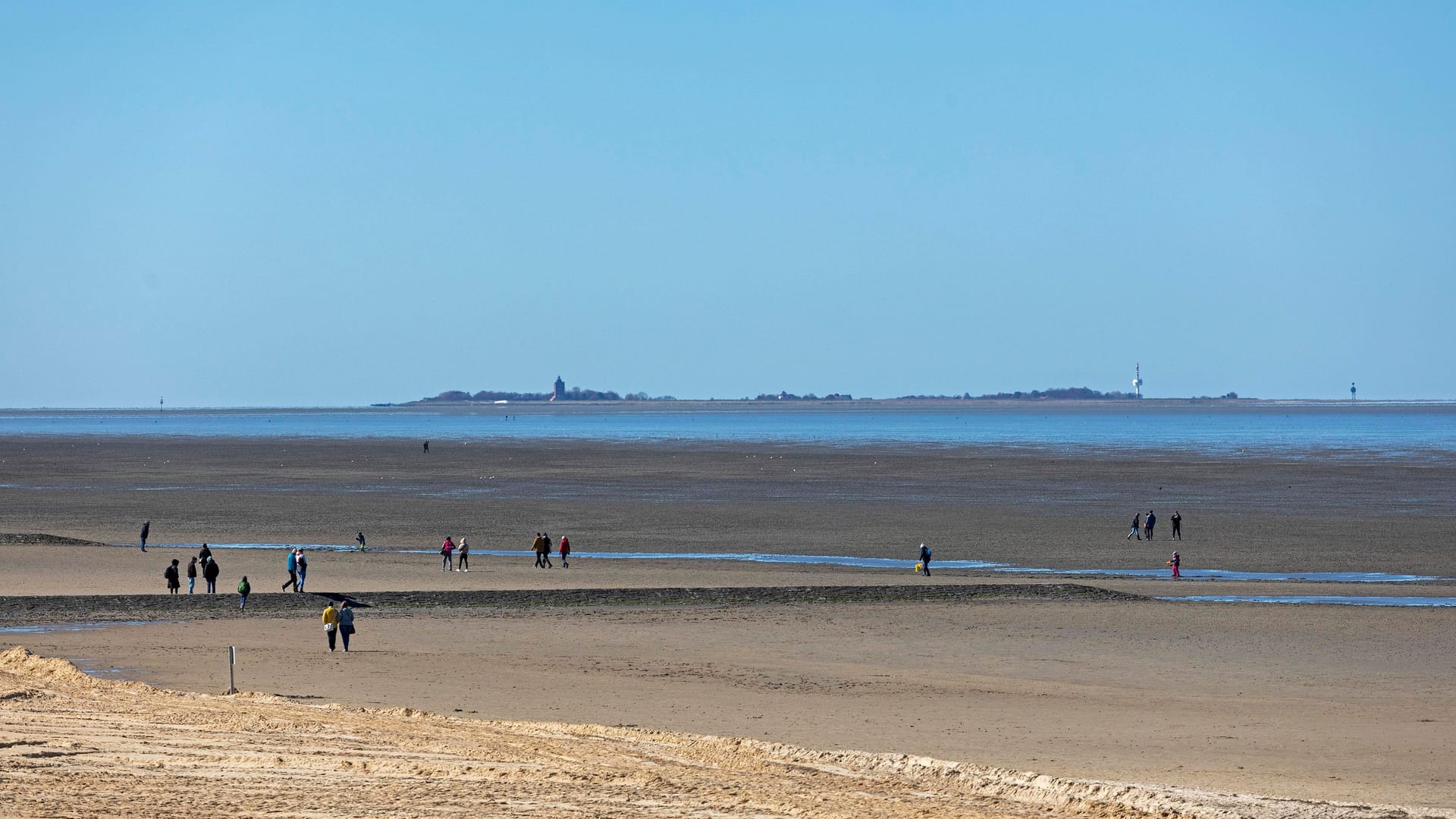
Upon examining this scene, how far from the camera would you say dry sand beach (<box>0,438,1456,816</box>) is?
14.0m

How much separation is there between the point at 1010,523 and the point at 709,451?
6110 centimetres

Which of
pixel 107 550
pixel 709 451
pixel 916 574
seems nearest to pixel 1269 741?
pixel 916 574

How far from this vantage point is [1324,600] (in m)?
30.9

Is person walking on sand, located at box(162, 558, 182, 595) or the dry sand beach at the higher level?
person walking on sand, located at box(162, 558, 182, 595)

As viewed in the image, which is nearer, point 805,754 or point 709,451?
point 805,754

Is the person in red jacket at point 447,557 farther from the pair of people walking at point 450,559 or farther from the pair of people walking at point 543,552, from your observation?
the pair of people walking at point 543,552

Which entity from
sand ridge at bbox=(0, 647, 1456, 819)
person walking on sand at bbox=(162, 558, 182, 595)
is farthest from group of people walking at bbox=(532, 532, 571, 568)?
sand ridge at bbox=(0, 647, 1456, 819)

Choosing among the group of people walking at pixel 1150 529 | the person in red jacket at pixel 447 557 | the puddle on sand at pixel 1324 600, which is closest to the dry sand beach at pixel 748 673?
the person in red jacket at pixel 447 557

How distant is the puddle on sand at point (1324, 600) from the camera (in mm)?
30219

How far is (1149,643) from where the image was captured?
82.5 ft

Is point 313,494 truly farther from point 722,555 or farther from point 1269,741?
point 1269,741

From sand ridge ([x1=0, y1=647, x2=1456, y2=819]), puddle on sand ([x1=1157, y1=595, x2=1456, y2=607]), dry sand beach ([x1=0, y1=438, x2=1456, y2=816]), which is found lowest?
puddle on sand ([x1=1157, y1=595, x2=1456, y2=607])

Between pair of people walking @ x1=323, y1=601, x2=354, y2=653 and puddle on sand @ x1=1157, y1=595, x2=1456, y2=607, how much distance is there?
55.5 ft

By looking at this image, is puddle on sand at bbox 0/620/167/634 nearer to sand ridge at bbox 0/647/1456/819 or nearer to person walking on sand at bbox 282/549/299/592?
person walking on sand at bbox 282/549/299/592
